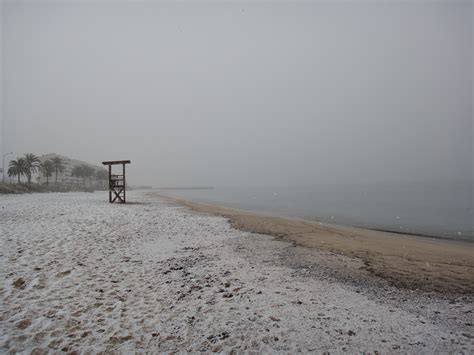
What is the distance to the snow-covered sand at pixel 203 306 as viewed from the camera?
139 inches

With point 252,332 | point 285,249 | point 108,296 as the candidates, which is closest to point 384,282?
point 285,249

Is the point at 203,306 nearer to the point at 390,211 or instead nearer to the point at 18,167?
the point at 390,211

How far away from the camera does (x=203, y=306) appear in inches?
178

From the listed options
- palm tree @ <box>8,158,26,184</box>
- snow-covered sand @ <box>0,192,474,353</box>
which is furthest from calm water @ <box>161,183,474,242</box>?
palm tree @ <box>8,158,26,184</box>

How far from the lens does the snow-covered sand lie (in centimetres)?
352

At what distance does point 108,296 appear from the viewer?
489cm

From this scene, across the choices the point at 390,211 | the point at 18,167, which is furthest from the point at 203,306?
the point at 18,167

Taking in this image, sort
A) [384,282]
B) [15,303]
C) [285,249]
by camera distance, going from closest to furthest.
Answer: [15,303], [384,282], [285,249]

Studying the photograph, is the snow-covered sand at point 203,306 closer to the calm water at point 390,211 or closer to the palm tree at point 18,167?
the calm water at point 390,211

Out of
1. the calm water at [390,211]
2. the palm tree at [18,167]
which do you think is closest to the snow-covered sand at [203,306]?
the calm water at [390,211]

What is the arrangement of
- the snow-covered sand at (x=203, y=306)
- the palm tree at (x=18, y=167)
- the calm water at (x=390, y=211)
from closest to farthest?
the snow-covered sand at (x=203, y=306)
the calm water at (x=390, y=211)
the palm tree at (x=18, y=167)

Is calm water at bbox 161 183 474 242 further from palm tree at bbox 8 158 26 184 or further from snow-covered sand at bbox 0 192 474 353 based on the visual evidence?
palm tree at bbox 8 158 26 184

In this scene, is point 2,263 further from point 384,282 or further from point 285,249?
point 384,282

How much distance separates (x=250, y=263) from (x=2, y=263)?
7516 millimetres
